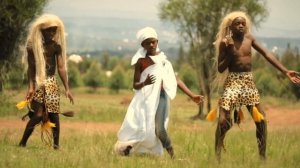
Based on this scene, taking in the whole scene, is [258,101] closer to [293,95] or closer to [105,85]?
[293,95]

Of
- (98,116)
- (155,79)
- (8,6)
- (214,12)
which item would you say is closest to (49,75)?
(155,79)

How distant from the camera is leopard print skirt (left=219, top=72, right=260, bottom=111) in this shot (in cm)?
805

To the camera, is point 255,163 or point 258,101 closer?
point 255,163

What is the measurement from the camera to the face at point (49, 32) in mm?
8875

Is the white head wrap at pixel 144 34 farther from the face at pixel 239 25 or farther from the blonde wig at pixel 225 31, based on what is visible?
the face at pixel 239 25

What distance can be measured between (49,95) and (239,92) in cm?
272

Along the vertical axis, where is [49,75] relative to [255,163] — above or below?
above

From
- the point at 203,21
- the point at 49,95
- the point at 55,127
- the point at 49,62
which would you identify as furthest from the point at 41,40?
the point at 203,21

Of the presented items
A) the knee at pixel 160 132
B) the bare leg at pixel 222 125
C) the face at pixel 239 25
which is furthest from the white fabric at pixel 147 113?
the face at pixel 239 25

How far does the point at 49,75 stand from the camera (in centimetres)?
888

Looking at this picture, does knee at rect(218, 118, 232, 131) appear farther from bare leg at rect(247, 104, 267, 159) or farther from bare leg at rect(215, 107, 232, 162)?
bare leg at rect(247, 104, 267, 159)

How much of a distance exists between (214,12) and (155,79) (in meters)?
23.1

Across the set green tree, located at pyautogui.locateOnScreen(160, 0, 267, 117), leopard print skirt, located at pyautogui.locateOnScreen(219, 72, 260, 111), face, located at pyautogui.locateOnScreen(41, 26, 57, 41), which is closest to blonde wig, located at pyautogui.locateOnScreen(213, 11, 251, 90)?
leopard print skirt, located at pyautogui.locateOnScreen(219, 72, 260, 111)

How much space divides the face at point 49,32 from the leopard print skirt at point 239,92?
8.68ft
